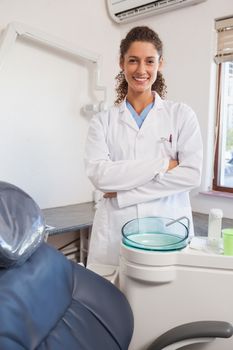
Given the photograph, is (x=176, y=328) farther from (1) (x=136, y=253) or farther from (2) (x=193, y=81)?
(2) (x=193, y=81)

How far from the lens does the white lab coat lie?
1.32 m

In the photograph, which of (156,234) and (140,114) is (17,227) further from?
(140,114)

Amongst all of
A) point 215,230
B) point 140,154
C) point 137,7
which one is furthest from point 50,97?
point 215,230

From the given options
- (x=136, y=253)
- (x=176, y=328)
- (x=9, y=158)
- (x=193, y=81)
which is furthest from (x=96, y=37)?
(x=176, y=328)

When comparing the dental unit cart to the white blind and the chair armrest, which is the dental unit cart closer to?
the chair armrest

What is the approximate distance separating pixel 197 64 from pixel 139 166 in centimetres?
160

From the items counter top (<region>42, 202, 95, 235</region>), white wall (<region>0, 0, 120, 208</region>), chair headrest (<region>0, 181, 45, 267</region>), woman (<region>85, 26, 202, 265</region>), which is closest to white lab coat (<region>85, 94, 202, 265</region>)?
woman (<region>85, 26, 202, 265</region>)

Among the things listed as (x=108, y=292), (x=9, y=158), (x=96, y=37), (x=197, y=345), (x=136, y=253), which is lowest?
(x=197, y=345)

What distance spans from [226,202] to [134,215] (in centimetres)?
137

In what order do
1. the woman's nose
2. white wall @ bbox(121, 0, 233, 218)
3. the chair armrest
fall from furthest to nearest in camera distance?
white wall @ bbox(121, 0, 233, 218) < the woman's nose < the chair armrest

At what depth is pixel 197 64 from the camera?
257 cm

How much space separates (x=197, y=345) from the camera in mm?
979

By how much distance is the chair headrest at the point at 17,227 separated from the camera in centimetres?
78

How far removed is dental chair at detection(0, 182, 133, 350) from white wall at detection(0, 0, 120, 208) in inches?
60.4
